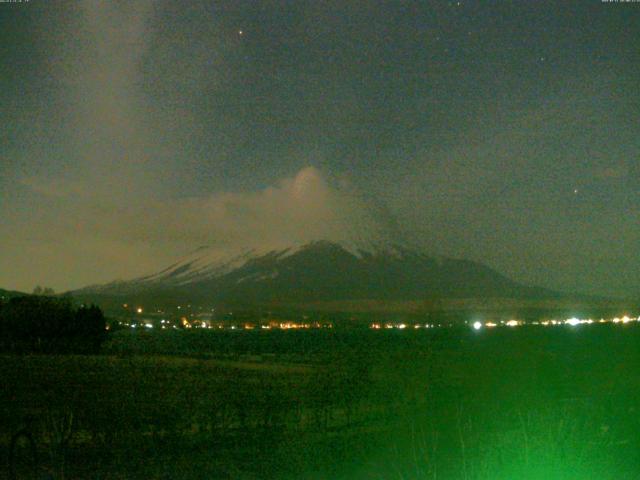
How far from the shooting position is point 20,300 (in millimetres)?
74125

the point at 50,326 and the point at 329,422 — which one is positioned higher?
the point at 50,326

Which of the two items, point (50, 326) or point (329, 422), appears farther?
point (50, 326)

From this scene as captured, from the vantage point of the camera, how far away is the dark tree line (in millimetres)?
63188

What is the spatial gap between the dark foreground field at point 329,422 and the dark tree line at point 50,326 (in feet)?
74.0

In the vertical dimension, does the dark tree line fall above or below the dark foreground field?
above

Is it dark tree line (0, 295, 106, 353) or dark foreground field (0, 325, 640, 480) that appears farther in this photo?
dark tree line (0, 295, 106, 353)

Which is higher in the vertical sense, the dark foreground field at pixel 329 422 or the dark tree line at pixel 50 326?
the dark tree line at pixel 50 326

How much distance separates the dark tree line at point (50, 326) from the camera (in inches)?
2488

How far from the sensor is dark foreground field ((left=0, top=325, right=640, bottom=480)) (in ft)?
38.2

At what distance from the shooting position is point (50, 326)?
66.6 m

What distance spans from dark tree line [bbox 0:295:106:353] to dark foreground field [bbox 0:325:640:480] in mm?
22546

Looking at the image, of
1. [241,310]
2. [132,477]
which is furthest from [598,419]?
[241,310]

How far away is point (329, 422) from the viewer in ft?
68.4

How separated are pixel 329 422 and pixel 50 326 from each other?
167 ft
